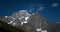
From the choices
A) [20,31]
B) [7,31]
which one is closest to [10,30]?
[7,31]

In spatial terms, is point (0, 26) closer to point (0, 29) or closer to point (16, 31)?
point (0, 29)

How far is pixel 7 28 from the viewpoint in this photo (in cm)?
1160

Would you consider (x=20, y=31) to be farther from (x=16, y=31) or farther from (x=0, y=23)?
(x=0, y=23)

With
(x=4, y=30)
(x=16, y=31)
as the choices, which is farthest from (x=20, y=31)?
(x=4, y=30)

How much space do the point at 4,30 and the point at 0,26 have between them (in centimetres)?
41

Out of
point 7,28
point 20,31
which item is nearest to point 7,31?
point 7,28

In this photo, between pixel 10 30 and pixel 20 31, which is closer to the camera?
pixel 10 30

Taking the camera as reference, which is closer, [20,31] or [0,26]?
[0,26]

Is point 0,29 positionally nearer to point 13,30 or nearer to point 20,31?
point 13,30

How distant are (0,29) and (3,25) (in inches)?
12.2

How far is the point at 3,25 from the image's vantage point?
11.5 meters

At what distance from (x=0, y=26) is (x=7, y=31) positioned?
63 centimetres

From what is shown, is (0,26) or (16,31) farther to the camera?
(16,31)

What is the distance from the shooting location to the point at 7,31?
1163 centimetres
